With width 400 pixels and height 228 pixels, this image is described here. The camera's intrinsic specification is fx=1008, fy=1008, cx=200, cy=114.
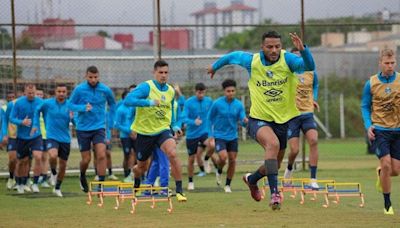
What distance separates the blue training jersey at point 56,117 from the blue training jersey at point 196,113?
13.1 ft

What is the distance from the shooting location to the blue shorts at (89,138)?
19.2 meters

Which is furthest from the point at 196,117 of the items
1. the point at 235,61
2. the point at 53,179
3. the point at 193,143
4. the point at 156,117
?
the point at 235,61

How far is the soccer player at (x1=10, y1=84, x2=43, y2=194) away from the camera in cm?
2123

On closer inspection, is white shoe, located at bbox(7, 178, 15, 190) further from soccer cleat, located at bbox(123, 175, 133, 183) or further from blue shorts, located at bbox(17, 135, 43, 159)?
soccer cleat, located at bbox(123, 175, 133, 183)

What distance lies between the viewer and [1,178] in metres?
25.4

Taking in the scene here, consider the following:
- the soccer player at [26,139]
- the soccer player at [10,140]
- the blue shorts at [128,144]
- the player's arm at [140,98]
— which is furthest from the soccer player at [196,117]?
the player's arm at [140,98]

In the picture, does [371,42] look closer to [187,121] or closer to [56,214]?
[187,121]

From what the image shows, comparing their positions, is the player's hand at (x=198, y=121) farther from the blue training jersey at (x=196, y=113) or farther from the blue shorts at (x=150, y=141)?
the blue shorts at (x=150, y=141)

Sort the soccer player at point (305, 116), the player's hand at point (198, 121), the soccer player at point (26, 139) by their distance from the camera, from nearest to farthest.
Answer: the soccer player at point (305, 116) → the soccer player at point (26, 139) → the player's hand at point (198, 121)

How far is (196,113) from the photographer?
24.4m

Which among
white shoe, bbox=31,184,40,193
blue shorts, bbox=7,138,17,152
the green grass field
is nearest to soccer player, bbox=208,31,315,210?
the green grass field

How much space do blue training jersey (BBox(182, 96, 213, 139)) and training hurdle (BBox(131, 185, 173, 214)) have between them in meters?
6.46

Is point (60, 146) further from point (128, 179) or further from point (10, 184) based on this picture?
point (128, 179)

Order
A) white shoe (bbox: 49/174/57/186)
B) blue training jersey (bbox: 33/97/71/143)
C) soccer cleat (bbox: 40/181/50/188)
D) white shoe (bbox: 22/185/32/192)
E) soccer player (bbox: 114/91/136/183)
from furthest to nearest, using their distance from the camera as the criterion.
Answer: soccer player (bbox: 114/91/136/183) < soccer cleat (bbox: 40/181/50/188) < white shoe (bbox: 49/174/57/186) < white shoe (bbox: 22/185/32/192) < blue training jersey (bbox: 33/97/71/143)
